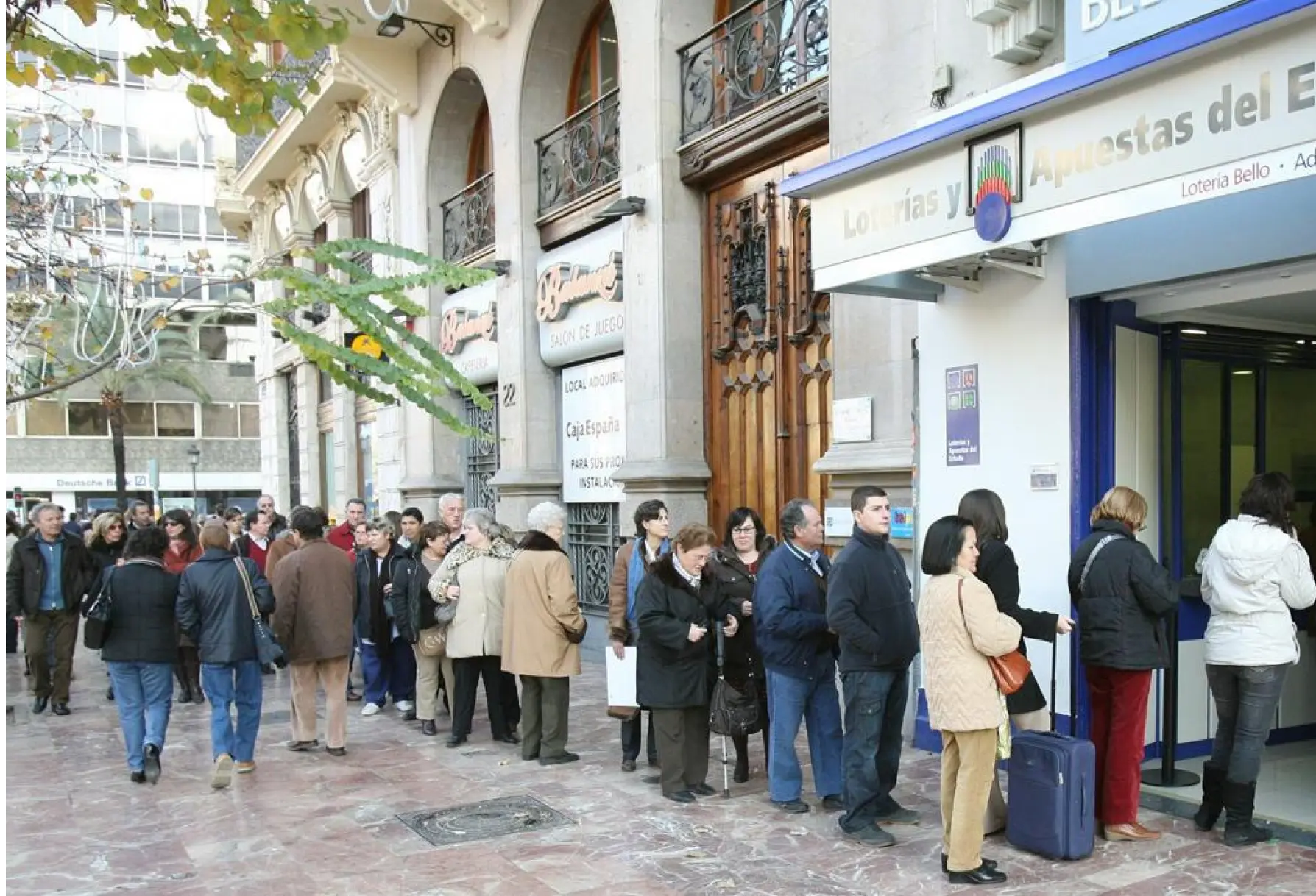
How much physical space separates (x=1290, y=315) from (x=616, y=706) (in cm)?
489

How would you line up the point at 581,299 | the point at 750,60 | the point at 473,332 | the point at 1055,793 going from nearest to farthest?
1. the point at 1055,793
2. the point at 750,60
3. the point at 581,299
4. the point at 473,332

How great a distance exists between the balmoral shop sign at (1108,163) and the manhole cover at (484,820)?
11.9ft

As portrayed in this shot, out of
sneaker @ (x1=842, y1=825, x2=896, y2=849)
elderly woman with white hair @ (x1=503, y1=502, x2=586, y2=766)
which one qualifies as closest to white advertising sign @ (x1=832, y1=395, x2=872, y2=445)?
elderly woman with white hair @ (x1=503, y1=502, x2=586, y2=766)

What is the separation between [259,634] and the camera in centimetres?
764

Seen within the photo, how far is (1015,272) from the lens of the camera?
688 cm

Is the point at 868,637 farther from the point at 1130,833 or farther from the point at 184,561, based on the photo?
the point at 184,561

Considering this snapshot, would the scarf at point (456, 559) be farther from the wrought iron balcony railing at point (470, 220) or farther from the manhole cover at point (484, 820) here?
the wrought iron balcony railing at point (470, 220)

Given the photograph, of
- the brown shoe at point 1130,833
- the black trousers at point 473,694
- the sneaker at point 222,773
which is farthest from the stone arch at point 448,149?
the brown shoe at point 1130,833

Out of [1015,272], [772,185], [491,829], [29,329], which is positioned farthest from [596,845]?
[772,185]

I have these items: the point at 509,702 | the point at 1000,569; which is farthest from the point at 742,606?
the point at 509,702

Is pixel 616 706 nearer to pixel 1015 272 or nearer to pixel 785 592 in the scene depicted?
pixel 785 592

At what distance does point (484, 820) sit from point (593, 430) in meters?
6.79

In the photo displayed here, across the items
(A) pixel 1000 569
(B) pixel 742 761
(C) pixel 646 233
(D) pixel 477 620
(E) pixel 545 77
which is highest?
(E) pixel 545 77

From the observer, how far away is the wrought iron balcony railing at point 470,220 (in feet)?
50.3
